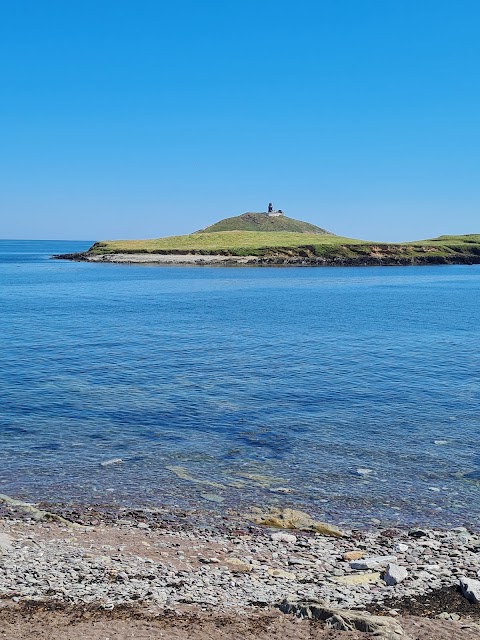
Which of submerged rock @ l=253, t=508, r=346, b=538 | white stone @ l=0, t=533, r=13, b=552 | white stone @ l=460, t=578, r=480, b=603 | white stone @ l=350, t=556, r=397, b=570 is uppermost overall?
white stone @ l=460, t=578, r=480, b=603

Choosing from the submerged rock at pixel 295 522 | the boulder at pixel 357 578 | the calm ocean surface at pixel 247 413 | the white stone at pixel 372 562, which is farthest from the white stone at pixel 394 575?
the calm ocean surface at pixel 247 413

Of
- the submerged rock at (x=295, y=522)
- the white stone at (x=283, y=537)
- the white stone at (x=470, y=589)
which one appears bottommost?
the submerged rock at (x=295, y=522)

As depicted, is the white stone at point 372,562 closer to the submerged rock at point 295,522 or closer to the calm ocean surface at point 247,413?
the submerged rock at point 295,522

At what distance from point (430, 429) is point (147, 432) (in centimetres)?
1429

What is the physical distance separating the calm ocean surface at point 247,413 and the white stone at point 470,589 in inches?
219

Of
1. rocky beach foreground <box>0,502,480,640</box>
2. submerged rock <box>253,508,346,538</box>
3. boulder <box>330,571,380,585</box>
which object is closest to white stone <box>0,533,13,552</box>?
rocky beach foreground <box>0,502,480,640</box>

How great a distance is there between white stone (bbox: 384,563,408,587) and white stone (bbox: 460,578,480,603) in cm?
150

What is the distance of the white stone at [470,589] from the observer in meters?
15.9

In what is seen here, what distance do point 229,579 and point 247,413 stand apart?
1902cm

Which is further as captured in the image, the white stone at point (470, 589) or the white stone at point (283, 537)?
the white stone at point (283, 537)

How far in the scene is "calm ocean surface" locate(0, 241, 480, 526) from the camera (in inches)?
974

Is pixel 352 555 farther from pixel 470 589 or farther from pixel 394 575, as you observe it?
pixel 470 589

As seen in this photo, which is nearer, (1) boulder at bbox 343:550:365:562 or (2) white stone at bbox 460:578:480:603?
(2) white stone at bbox 460:578:480:603

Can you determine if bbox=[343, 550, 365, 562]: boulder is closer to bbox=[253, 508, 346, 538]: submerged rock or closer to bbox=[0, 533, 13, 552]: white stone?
bbox=[253, 508, 346, 538]: submerged rock
